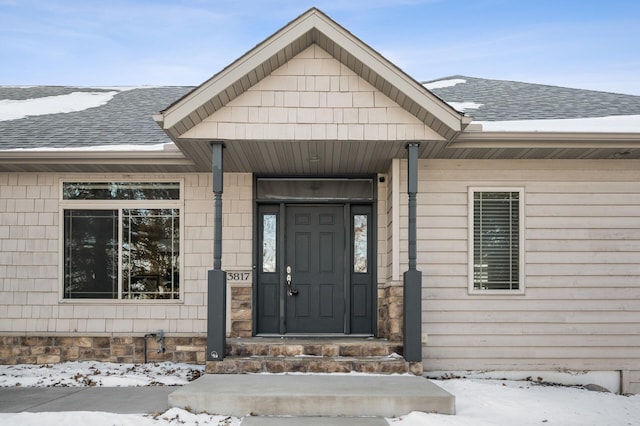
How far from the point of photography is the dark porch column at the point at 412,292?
22.5 feet

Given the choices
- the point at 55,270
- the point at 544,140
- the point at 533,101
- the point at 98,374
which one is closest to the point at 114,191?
the point at 55,270

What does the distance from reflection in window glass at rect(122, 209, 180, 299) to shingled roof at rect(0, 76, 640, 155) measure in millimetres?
1055

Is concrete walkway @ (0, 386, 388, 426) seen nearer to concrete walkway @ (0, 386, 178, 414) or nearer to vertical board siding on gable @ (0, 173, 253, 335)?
concrete walkway @ (0, 386, 178, 414)

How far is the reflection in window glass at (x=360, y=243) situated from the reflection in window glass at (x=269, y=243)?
3.76 feet

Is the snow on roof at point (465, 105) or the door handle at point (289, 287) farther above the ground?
the snow on roof at point (465, 105)

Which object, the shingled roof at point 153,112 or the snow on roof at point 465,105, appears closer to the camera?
the shingled roof at point 153,112

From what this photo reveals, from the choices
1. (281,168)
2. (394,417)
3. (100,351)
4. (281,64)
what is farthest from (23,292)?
(394,417)

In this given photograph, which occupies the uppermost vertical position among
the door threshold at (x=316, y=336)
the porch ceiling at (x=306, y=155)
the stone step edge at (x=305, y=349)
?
the porch ceiling at (x=306, y=155)

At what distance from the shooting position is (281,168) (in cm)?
820

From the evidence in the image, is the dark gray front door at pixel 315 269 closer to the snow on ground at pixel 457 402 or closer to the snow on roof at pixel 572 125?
the snow on ground at pixel 457 402

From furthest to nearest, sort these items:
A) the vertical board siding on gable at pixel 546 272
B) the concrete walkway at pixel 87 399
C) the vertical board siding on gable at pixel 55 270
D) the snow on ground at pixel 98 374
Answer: the vertical board siding on gable at pixel 55 270 < the vertical board siding on gable at pixel 546 272 < the snow on ground at pixel 98 374 < the concrete walkway at pixel 87 399

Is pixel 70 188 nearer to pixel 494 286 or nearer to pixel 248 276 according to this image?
pixel 248 276

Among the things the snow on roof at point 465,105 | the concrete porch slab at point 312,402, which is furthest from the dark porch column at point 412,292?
the snow on roof at point 465,105

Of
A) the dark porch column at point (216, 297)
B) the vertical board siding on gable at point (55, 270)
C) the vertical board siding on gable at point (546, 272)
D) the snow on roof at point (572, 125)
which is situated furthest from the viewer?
the vertical board siding on gable at point (55, 270)
